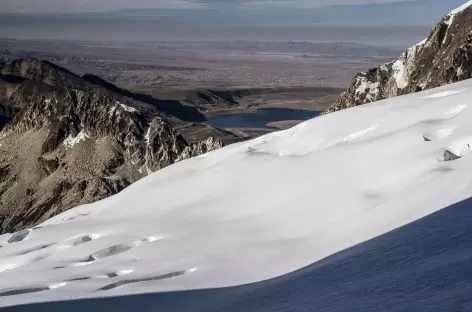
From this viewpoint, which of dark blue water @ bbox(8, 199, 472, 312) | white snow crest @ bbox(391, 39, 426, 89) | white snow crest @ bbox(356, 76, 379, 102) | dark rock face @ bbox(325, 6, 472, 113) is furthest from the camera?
white snow crest @ bbox(356, 76, 379, 102)

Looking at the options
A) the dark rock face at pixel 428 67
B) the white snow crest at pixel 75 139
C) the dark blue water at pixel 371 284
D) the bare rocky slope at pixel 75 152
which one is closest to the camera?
the dark blue water at pixel 371 284

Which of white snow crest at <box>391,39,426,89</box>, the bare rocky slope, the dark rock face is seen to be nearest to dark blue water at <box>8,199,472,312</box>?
the dark rock face

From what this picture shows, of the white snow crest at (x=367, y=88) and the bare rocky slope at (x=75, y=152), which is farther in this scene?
the bare rocky slope at (x=75, y=152)

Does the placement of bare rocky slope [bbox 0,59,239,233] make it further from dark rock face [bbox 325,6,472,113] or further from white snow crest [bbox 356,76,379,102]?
dark rock face [bbox 325,6,472,113]

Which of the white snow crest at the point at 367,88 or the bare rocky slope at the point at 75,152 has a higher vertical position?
the white snow crest at the point at 367,88

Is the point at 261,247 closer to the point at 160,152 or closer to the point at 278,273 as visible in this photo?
the point at 278,273

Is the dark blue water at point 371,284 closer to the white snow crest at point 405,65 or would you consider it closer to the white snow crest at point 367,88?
the white snow crest at point 405,65

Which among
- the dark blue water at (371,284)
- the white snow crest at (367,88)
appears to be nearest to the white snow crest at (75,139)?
the white snow crest at (367,88)
